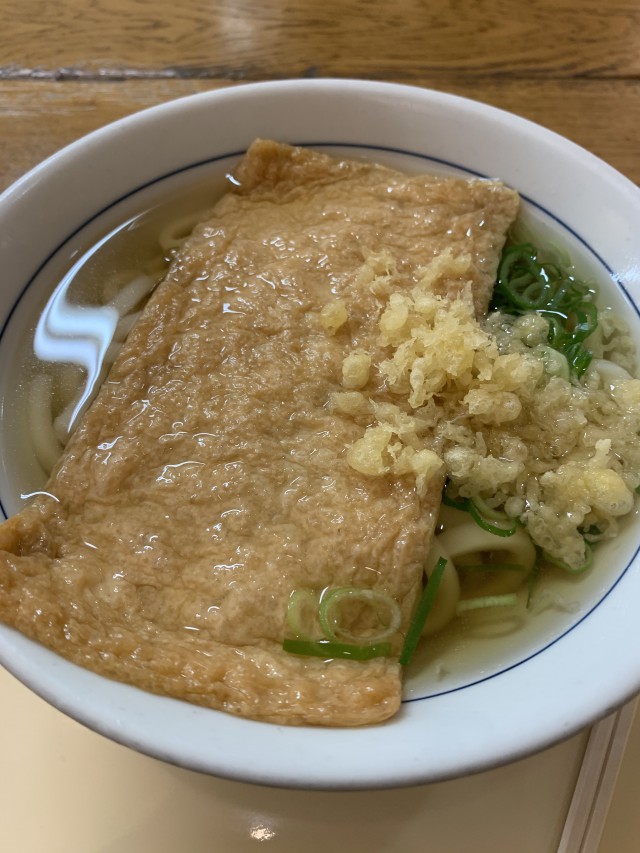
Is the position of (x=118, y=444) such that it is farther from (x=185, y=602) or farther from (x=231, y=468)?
(x=185, y=602)

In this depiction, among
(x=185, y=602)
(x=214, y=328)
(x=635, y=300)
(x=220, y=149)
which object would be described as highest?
(x=220, y=149)

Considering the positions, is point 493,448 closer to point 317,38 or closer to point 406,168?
point 406,168

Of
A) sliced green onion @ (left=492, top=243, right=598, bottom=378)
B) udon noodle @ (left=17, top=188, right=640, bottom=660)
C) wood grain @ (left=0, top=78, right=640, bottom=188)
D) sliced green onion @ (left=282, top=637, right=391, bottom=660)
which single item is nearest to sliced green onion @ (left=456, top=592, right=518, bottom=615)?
udon noodle @ (left=17, top=188, right=640, bottom=660)

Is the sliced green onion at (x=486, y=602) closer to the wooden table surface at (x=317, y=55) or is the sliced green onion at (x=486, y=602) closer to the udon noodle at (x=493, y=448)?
the udon noodle at (x=493, y=448)

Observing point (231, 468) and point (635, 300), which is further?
point (635, 300)

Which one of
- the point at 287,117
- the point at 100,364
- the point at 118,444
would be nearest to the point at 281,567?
the point at 118,444

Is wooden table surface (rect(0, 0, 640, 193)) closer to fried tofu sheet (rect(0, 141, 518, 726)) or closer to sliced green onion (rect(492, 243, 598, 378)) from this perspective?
sliced green onion (rect(492, 243, 598, 378))
